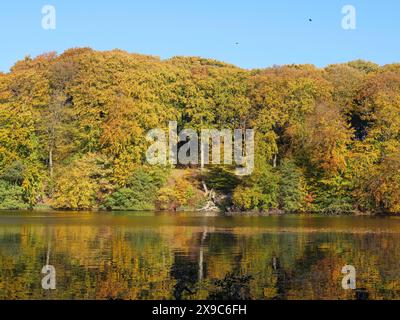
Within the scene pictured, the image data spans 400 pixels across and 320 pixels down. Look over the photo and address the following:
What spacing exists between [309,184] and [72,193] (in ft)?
65.4

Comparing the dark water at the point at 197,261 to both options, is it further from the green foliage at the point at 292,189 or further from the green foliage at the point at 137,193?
the green foliage at the point at 137,193

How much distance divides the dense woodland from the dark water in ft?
58.2

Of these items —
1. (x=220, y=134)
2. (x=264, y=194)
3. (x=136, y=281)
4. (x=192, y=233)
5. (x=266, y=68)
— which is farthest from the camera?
(x=266, y=68)

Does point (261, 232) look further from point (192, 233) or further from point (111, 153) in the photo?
point (111, 153)

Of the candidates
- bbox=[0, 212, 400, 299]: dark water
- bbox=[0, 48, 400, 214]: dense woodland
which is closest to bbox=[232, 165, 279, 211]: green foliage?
bbox=[0, 48, 400, 214]: dense woodland

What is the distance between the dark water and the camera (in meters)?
17.5

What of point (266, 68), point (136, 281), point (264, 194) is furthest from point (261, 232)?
point (266, 68)

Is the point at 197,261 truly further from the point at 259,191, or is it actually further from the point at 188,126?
the point at 188,126

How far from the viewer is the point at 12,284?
1802 cm

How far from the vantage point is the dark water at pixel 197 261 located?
17.5m

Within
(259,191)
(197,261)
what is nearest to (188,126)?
(259,191)

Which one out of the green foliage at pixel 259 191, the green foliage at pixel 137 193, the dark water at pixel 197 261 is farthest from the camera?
the green foliage at pixel 137 193

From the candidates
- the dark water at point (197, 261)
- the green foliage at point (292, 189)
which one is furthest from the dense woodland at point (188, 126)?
the dark water at point (197, 261)

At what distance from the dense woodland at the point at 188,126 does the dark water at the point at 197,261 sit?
698 inches
